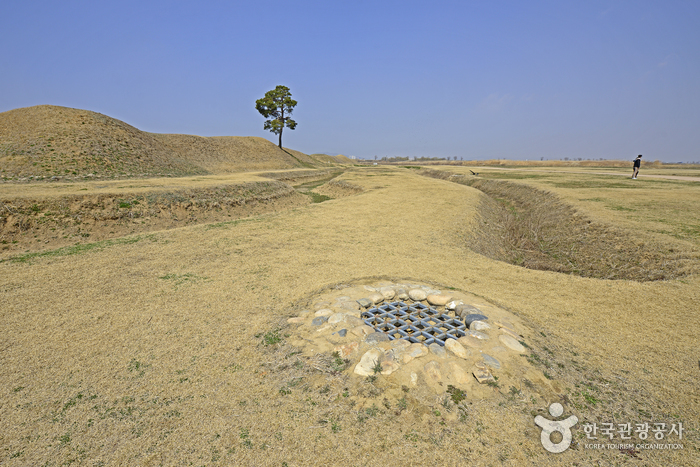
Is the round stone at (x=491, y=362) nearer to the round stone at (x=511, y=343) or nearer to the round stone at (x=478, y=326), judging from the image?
the round stone at (x=511, y=343)

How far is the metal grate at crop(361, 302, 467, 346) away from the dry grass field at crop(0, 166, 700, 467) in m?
0.99

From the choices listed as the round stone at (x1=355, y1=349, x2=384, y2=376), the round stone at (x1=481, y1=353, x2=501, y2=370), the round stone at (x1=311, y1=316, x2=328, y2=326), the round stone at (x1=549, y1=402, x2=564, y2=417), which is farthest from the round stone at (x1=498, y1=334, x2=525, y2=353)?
the round stone at (x1=311, y1=316, x2=328, y2=326)

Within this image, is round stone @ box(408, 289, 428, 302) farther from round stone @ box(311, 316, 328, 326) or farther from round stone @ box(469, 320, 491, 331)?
round stone @ box(311, 316, 328, 326)

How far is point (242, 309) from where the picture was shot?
18.8ft

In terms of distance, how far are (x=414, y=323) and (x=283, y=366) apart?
2.32 meters

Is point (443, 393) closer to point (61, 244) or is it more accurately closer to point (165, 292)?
point (165, 292)

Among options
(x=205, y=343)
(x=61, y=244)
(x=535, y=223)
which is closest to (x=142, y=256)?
(x=61, y=244)

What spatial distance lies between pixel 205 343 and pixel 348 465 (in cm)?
307

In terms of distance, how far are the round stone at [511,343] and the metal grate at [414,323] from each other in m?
0.54

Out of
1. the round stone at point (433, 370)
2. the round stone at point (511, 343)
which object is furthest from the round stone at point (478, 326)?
the round stone at point (433, 370)

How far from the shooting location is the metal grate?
4559 millimetres

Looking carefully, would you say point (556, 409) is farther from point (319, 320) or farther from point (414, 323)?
point (319, 320)

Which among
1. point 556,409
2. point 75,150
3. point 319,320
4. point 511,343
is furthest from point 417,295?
point 75,150

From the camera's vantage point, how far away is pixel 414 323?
4965 mm
